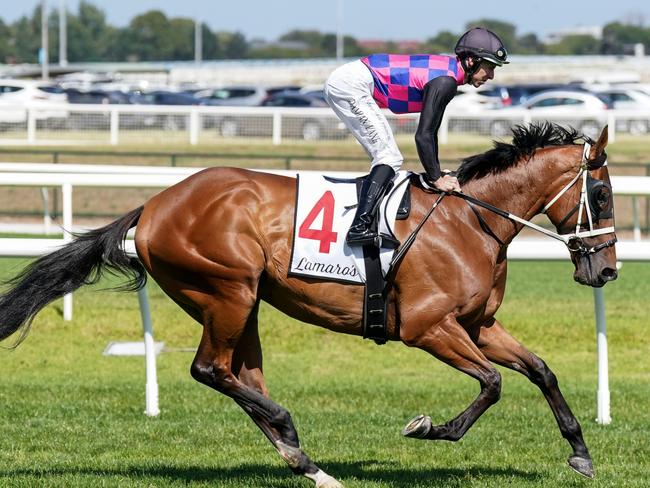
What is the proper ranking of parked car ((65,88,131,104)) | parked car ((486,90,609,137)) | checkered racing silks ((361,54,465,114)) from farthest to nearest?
parked car ((65,88,131,104))
parked car ((486,90,609,137))
checkered racing silks ((361,54,465,114))

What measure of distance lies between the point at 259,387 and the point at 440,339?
0.92m

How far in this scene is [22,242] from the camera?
7121 mm

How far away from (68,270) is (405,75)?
179 centimetres

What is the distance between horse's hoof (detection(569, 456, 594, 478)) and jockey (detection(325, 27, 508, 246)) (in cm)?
129

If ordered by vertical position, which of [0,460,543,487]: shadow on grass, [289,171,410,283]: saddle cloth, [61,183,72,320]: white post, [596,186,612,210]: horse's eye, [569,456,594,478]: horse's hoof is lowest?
[0,460,543,487]: shadow on grass

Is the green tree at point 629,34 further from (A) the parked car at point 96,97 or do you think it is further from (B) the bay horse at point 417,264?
(B) the bay horse at point 417,264

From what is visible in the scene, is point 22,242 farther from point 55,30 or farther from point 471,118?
point 55,30

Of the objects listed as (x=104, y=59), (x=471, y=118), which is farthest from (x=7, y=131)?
(x=104, y=59)

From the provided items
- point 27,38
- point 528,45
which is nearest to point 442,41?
point 528,45

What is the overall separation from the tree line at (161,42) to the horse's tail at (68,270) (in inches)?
3846

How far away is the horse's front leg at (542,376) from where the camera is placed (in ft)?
18.0

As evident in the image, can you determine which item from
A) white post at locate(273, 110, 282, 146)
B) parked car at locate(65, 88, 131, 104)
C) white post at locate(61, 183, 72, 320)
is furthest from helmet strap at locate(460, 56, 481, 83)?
parked car at locate(65, 88, 131, 104)

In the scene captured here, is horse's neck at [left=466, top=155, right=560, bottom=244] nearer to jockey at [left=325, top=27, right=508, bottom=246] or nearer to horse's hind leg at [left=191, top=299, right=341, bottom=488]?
jockey at [left=325, top=27, right=508, bottom=246]

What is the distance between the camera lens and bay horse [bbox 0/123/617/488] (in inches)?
211
